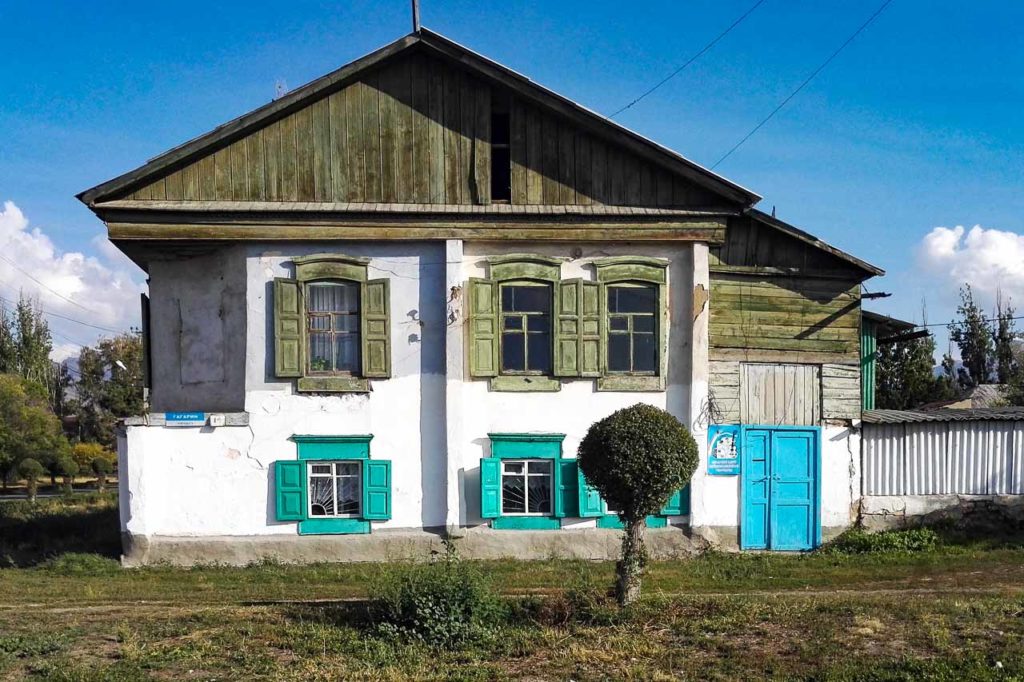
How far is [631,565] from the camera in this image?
977cm

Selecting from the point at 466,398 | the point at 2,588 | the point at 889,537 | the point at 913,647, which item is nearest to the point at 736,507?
the point at 889,537

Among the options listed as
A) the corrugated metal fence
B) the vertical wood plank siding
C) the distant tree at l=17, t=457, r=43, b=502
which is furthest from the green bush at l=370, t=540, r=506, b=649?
the distant tree at l=17, t=457, r=43, b=502

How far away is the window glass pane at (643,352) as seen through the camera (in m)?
14.9

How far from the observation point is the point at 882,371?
3105 cm

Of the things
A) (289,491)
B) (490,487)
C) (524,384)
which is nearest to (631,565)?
(490,487)

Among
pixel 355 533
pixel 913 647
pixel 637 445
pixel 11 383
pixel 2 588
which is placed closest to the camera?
pixel 913 647

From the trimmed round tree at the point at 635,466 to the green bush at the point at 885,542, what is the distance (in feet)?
21.2

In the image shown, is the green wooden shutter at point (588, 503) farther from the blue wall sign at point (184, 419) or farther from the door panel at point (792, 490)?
the blue wall sign at point (184, 419)

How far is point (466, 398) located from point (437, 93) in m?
5.19

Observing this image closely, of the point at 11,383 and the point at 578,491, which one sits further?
the point at 11,383

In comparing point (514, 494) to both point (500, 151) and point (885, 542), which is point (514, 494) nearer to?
point (500, 151)

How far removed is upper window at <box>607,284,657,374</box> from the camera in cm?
1483

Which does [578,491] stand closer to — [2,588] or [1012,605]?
[1012,605]

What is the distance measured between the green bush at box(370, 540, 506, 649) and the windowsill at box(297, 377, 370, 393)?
5.10 m
